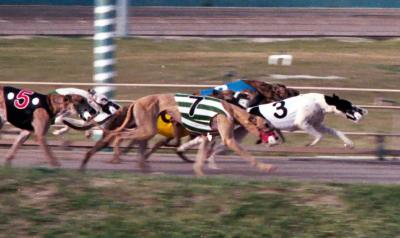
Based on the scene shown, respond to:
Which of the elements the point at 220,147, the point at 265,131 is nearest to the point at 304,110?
the point at 220,147

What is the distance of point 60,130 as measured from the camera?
54.5 ft

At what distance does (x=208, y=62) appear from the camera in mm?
29922

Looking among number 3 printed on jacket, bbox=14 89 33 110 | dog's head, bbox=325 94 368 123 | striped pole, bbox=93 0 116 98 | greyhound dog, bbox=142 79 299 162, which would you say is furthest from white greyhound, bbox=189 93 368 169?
number 3 printed on jacket, bbox=14 89 33 110

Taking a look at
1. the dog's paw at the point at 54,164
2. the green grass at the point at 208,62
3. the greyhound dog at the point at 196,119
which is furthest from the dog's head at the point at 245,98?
the green grass at the point at 208,62

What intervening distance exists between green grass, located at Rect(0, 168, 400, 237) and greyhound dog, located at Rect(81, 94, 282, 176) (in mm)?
2120

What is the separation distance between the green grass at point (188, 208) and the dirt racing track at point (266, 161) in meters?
2.42

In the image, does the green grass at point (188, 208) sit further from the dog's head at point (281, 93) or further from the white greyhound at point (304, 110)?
the dog's head at point (281, 93)

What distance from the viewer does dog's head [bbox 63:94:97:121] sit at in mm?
13352

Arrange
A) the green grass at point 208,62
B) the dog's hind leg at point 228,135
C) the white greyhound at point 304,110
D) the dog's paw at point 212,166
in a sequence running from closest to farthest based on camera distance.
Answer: the dog's hind leg at point 228,135 → the dog's paw at point 212,166 → the white greyhound at point 304,110 → the green grass at point 208,62

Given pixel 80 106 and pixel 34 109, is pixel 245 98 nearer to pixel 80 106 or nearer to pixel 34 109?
pixel 80 106

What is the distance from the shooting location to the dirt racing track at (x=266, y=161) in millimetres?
13297

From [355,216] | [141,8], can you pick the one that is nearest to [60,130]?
[355,216]

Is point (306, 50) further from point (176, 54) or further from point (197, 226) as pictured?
point (197, 226)

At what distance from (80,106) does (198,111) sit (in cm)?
191
